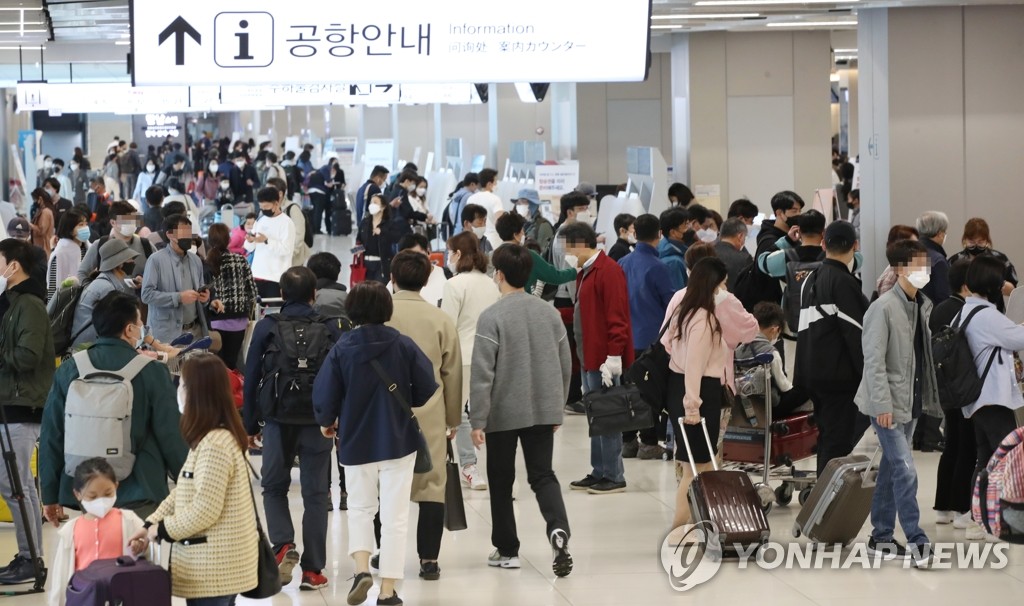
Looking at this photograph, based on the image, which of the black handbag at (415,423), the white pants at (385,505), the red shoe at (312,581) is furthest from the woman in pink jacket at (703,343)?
the red shoe at (312,581)

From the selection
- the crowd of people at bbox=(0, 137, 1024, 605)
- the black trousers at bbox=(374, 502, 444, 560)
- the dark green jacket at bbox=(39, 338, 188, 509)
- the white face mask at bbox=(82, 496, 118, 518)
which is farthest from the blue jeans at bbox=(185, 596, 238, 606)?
the black trousers at bbox=(374, 502, 444, 560)

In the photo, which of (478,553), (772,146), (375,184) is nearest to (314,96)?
(375,184)

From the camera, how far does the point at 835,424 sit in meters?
7.16

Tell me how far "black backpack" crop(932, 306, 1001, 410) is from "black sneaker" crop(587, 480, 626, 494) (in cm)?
226

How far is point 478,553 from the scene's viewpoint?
6941 mm

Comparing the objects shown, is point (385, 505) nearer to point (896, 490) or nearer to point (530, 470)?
point (530, 470)

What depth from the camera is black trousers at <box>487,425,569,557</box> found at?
638 centimetres

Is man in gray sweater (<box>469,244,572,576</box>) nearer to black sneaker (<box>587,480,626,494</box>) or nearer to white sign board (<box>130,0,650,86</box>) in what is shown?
white sign board (<box>130,0,650,86</box>)

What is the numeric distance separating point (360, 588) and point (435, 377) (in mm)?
996

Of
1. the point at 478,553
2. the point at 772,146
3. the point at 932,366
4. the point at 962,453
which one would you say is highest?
the point at 772,146

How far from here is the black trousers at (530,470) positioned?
20.9 ft

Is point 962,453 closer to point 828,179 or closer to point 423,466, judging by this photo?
point 423,466

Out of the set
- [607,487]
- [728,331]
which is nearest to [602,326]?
[607,487]

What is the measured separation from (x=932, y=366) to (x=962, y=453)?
0.87m
